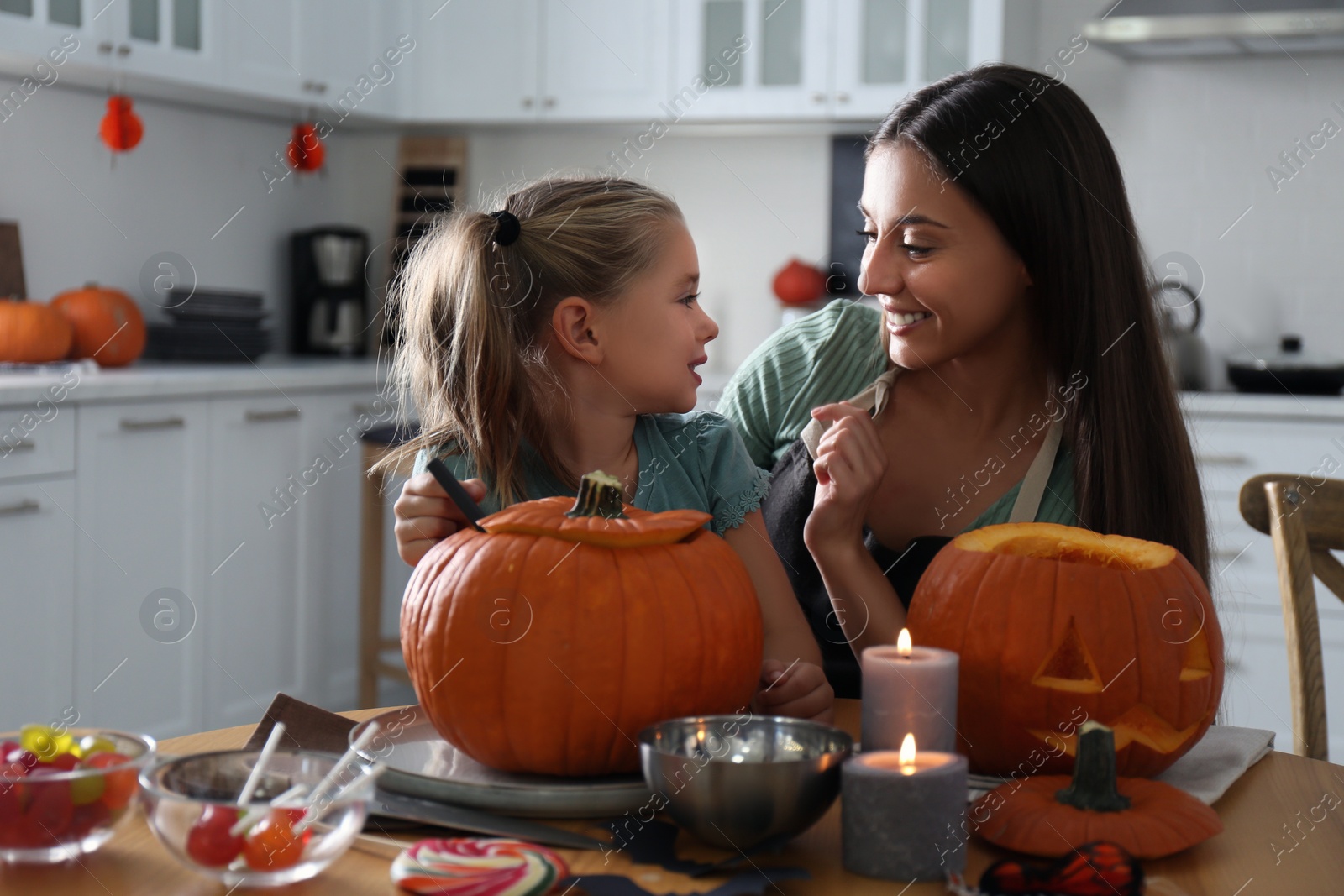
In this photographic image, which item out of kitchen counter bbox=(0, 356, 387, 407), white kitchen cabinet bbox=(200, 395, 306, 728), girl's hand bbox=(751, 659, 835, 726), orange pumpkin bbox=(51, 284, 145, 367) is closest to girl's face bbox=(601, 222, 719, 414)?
girl's hand bbox=(751, 659, 835, 726)

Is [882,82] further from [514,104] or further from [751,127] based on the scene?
[514,104]

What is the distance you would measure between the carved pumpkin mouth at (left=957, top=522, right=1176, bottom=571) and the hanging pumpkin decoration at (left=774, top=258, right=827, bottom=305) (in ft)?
8.69

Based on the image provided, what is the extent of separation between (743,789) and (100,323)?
8.52 ft

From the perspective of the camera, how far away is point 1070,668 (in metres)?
0.88

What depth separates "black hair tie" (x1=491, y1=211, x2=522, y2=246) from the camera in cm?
128

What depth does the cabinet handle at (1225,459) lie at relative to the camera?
2908 mm

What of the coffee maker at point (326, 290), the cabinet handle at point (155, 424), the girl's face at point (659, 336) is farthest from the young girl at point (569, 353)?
the coffee maker at point (326, 290)

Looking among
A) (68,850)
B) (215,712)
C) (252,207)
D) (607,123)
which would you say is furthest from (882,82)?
(68,850)

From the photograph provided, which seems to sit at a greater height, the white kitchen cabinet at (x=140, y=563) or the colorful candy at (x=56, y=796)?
the colorful candy at (x=56, y=796)

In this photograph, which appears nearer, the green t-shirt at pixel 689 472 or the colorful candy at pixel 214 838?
the colorful candy at pixel 214 838

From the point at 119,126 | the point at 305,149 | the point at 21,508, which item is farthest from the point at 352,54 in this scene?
the point at 21,508

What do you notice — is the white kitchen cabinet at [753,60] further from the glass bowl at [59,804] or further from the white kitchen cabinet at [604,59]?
the glass bowl at [59,804]

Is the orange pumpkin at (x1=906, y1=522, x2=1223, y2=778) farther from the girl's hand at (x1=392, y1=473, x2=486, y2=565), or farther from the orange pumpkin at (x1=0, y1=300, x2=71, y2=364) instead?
the orange pumpkin at (x1=0, y1=300, x2=71, y2=364)

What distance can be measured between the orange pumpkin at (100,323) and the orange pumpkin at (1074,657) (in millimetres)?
2476
